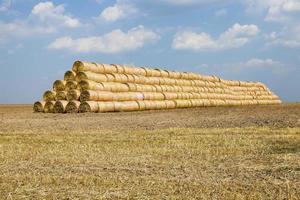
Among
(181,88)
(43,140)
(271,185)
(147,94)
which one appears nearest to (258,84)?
(181,88)

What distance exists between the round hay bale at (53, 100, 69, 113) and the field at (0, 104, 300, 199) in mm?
12844

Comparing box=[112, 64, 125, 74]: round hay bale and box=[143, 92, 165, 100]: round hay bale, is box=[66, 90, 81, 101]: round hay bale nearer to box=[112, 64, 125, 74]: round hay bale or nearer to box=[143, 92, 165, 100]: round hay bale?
box=[112, 64, 125, 74]: round hay bale

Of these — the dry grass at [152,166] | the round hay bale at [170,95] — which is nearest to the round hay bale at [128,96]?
the round hay bale at [170,95]

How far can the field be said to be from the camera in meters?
6.94

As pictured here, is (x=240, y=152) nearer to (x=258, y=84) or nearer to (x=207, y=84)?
(x=207, y=84)

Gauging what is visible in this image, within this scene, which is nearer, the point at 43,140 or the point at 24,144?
the point at 24,144

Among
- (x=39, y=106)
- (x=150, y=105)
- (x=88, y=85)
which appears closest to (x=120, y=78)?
(x=150, y=105)

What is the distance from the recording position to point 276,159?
31.8 feet

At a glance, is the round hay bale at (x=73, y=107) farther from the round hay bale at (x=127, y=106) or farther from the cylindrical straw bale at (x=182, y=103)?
the cylindrical straw bale at (x=182, y=103)

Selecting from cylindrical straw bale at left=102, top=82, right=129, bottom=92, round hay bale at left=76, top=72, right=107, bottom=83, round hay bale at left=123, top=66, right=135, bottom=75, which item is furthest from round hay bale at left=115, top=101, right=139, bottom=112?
round hay bale at left=123, top=66, right=135, bottom=75

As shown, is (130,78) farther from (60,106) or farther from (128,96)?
(60,106)

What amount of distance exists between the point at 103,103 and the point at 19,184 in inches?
806

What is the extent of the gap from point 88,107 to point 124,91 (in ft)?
15.2

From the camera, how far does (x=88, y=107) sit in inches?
1057
